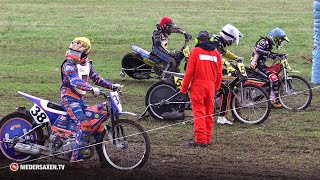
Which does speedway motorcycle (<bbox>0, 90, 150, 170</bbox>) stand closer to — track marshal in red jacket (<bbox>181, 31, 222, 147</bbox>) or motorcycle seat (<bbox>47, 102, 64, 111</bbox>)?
motorcycle seat (<bbox>47, 102, 64, 111</bbox>)

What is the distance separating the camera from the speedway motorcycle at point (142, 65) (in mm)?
16953

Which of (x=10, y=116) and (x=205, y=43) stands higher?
A: (x=205, y=43)

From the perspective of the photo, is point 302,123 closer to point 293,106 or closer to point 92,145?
point 293,106

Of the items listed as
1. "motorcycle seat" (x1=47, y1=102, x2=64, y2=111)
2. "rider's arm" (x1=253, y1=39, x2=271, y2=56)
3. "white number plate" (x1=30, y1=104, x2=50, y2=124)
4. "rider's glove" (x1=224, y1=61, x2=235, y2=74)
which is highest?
"rider's arm" (x1=253, y1=39, x2=271, y2=56)

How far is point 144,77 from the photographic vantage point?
57.3 feet

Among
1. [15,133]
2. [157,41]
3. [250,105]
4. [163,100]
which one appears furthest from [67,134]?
[157,41]

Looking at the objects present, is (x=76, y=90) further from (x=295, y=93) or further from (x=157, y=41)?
(x=157, y=41)

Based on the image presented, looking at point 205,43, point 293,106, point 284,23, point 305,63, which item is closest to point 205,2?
point 284,23

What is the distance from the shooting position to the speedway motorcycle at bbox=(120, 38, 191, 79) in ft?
55.6

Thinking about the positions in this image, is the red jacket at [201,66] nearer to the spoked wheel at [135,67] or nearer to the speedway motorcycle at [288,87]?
the speedway motorcycle at [288,87]

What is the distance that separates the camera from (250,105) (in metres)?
12.6

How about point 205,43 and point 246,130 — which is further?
point 246,130

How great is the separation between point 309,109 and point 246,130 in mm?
2479

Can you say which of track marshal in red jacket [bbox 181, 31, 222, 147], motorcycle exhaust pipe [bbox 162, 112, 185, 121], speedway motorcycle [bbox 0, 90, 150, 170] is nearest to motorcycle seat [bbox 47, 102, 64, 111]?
speedway motorcycle [bbox 0, 90, 150, 170]
